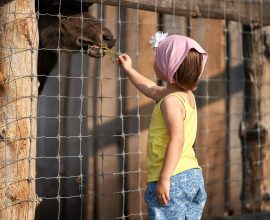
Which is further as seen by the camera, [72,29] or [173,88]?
[72,29]

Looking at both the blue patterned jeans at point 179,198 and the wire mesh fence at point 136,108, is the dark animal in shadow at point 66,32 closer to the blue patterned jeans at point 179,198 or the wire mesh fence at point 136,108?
the wire mesh fence at point 136,108

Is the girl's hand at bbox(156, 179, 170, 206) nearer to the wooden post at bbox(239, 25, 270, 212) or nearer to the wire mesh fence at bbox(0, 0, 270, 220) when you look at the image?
the wire mesh fence at bbox(0, 0, 270, 220)

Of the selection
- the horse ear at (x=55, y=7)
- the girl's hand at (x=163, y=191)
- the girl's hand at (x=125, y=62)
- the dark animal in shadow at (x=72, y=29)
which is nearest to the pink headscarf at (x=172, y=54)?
the girl's hand at (x=125, y=62)

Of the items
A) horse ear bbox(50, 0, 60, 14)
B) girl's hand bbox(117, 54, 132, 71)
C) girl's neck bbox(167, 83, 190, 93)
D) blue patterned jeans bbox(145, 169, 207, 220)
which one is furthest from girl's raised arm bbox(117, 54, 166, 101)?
horse ear bbox(50, 0, 60, 14)

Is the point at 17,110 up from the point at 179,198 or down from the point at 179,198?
up

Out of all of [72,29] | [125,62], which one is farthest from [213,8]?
[125,62]

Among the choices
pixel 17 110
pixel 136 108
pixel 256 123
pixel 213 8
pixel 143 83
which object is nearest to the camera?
pixel 143 83

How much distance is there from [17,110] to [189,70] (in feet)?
3.15

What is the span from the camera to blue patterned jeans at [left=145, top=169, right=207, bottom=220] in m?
2.82

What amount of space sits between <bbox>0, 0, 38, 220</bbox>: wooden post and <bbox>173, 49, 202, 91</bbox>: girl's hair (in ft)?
2.80

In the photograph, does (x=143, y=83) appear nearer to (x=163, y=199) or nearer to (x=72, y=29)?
(x=163, y=199)

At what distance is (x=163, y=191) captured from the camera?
2.75 metres

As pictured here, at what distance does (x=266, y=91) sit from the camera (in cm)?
502

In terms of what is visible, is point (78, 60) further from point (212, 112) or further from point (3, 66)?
point (3, 66)
